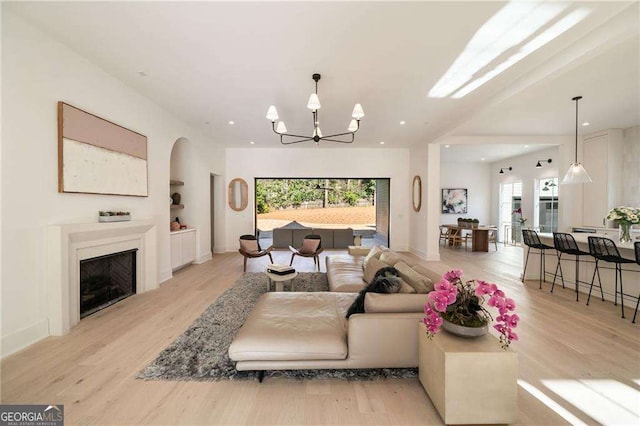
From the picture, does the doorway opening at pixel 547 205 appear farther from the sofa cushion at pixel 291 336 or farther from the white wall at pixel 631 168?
the sofa cushion at pixel 291 336

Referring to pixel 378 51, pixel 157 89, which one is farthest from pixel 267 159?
pixel 378 51

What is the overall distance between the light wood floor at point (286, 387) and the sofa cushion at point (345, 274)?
1202mm

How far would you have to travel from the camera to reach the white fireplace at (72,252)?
2.56 metres

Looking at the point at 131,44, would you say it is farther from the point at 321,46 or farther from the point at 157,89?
the point at 321,46

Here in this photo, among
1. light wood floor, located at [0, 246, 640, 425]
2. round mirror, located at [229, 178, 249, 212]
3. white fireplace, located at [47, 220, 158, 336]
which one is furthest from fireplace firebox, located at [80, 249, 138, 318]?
round mirror, located at [229, 178, 249, 212]

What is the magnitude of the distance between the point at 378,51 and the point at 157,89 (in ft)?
10.3

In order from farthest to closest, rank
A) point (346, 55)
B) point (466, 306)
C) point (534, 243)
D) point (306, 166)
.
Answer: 1. point (306, 166)
2. point (534, 243)
3. point (346, 55)
4. point (466, 306)

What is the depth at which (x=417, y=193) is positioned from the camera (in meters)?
6.79

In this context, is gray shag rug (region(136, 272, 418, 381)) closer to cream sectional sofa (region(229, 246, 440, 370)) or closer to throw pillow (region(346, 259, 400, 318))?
cream sectional sofa (region(229, 246, 440, 370))

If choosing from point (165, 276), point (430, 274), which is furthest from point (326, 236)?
point (430, 274)

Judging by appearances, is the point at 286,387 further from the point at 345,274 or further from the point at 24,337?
the point at 24,337

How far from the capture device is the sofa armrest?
185 centimetres

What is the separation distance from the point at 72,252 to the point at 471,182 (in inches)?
452

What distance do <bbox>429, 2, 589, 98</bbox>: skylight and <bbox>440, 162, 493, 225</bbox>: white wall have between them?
7305mm
